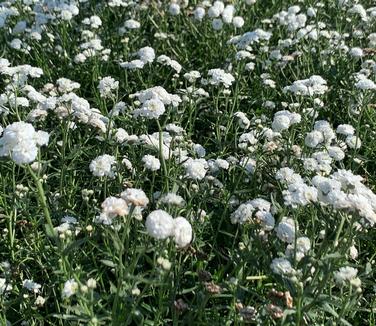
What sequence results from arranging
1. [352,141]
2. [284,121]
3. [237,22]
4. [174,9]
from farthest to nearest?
1. [174,9]
2. [237,22]
3. [352,141]
4. [284,121]

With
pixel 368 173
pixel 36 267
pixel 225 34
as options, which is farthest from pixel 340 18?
pixel 36 267

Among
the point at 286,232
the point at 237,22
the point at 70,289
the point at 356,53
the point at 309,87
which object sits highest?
the point at 237,22

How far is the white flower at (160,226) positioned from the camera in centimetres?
238

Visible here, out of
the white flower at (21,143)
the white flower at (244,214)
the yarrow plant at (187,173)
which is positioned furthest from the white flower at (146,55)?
the white flower at (21,143)

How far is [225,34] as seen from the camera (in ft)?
19.9

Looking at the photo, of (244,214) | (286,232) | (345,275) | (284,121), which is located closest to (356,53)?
(284,121)

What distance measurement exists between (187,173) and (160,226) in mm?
1066

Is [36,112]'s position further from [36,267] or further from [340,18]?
[340,18]

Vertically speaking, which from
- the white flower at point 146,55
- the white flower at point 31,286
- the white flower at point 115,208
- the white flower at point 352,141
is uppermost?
the white flower at point 146,55

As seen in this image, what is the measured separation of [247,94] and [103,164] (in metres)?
2.24

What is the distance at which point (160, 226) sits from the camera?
238cm

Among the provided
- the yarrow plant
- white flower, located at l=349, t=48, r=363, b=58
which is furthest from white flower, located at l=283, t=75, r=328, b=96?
white flower, located at l=349, t=48, r=363, b=58

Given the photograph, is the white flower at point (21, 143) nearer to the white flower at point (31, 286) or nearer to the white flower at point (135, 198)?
the white flower at point (135, 198)

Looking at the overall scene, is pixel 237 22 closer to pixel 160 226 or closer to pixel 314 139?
pixel 314 139
